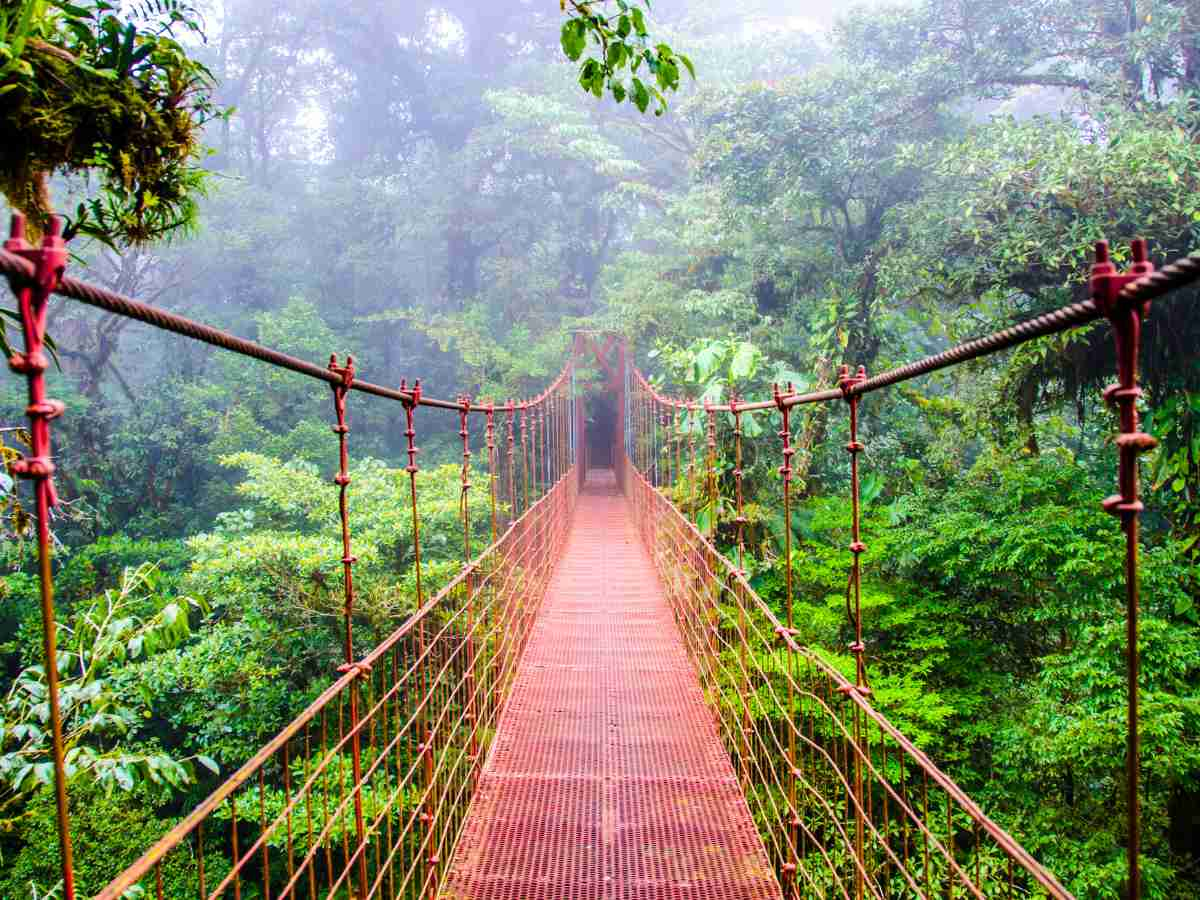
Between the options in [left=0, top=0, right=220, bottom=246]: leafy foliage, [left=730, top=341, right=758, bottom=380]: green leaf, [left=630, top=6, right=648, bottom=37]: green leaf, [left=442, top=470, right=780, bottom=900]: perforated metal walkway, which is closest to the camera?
[left=630, top=6, right=648, bottom=37]: green leaf

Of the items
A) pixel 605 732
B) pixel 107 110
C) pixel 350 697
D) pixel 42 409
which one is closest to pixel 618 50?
pixel 107 110

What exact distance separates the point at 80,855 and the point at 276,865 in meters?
1.30

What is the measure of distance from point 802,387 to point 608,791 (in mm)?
4897

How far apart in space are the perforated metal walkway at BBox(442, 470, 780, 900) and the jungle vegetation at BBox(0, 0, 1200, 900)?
3.04 ft

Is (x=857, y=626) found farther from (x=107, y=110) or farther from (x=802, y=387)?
(x=802, y=387)

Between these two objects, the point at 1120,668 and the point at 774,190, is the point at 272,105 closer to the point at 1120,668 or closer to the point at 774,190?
the point at 774,190

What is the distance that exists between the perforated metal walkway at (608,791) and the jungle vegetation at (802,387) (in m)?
0.93

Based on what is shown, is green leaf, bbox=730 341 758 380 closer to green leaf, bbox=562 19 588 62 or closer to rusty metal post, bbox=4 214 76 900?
green leaf, bbox=562 19 588 62

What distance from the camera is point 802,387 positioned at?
664 cm

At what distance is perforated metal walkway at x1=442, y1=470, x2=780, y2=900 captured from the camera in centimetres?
177

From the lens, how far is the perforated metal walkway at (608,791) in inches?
69.9

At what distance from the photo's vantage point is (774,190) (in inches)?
261

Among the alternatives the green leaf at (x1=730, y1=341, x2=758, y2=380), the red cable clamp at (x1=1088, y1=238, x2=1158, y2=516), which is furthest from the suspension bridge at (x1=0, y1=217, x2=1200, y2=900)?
the green leaf at (x1=730, y1=341, x2=758, y2=380)

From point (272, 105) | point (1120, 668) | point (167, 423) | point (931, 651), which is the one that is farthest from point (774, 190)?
point (272, 105)
